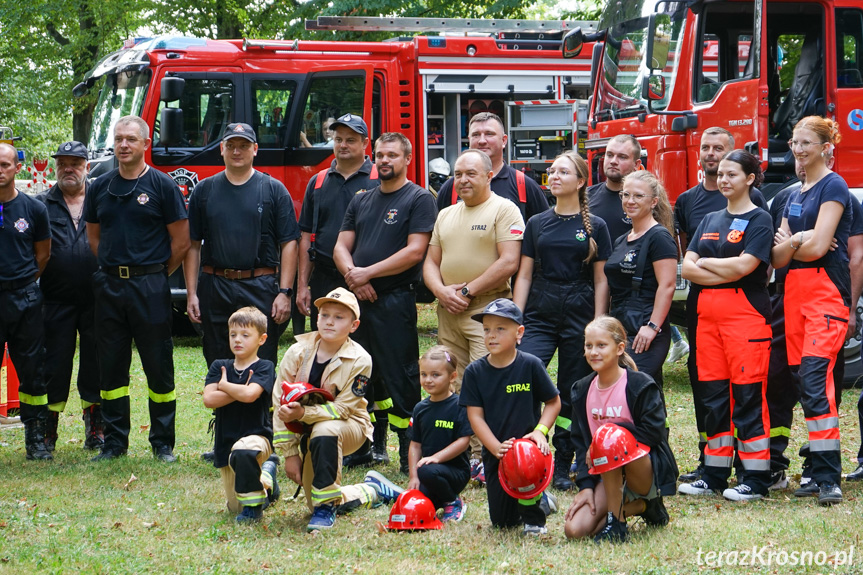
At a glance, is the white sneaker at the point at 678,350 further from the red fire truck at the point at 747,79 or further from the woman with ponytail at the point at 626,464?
the woman with ponytail at the point at 626,464

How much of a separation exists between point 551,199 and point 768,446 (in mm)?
7885

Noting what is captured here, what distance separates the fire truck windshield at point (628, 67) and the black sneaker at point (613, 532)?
17.8ft

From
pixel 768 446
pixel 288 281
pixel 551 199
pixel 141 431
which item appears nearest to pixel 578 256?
pixel 768 446

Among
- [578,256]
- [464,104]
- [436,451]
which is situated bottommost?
[436,451]

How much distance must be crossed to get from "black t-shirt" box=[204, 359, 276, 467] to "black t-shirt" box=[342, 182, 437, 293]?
1.28m

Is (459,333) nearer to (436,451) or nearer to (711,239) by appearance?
(436,451)

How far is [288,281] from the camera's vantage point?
22.9ft

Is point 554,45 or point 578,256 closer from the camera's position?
A: point 578,256

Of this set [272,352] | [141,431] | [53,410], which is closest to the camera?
[272,352]

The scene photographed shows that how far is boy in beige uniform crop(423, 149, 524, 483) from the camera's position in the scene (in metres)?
6.40

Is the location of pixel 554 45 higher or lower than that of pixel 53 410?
higher

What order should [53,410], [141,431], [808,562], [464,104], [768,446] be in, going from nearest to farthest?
[808,562] → [768,446] → [53,410] → [141,431] → [464,104]

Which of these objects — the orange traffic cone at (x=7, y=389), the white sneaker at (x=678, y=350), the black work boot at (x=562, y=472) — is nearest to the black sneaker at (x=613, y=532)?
the black work boot at (x=562, y=472)

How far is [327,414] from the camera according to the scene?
5.38 metres
